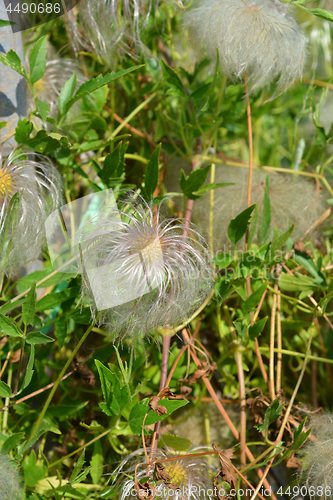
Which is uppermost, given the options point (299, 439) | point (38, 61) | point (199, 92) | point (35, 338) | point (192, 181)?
point (38, 61)

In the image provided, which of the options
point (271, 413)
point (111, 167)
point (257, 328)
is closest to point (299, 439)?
point (271, 413)

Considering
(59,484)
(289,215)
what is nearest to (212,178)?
(289,215)

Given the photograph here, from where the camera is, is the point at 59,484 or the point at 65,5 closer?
the point at 59,484

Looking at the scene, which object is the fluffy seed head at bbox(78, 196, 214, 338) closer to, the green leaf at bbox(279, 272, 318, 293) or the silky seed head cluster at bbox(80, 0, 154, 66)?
the green leaf at bbox(279, 272, 318, 293)

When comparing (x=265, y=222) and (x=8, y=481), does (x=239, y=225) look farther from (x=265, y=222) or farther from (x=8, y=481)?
(x=8, y=481)

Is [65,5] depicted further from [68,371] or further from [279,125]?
[68,371]

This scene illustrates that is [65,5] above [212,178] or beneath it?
above

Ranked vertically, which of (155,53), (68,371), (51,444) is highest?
(155,53)
